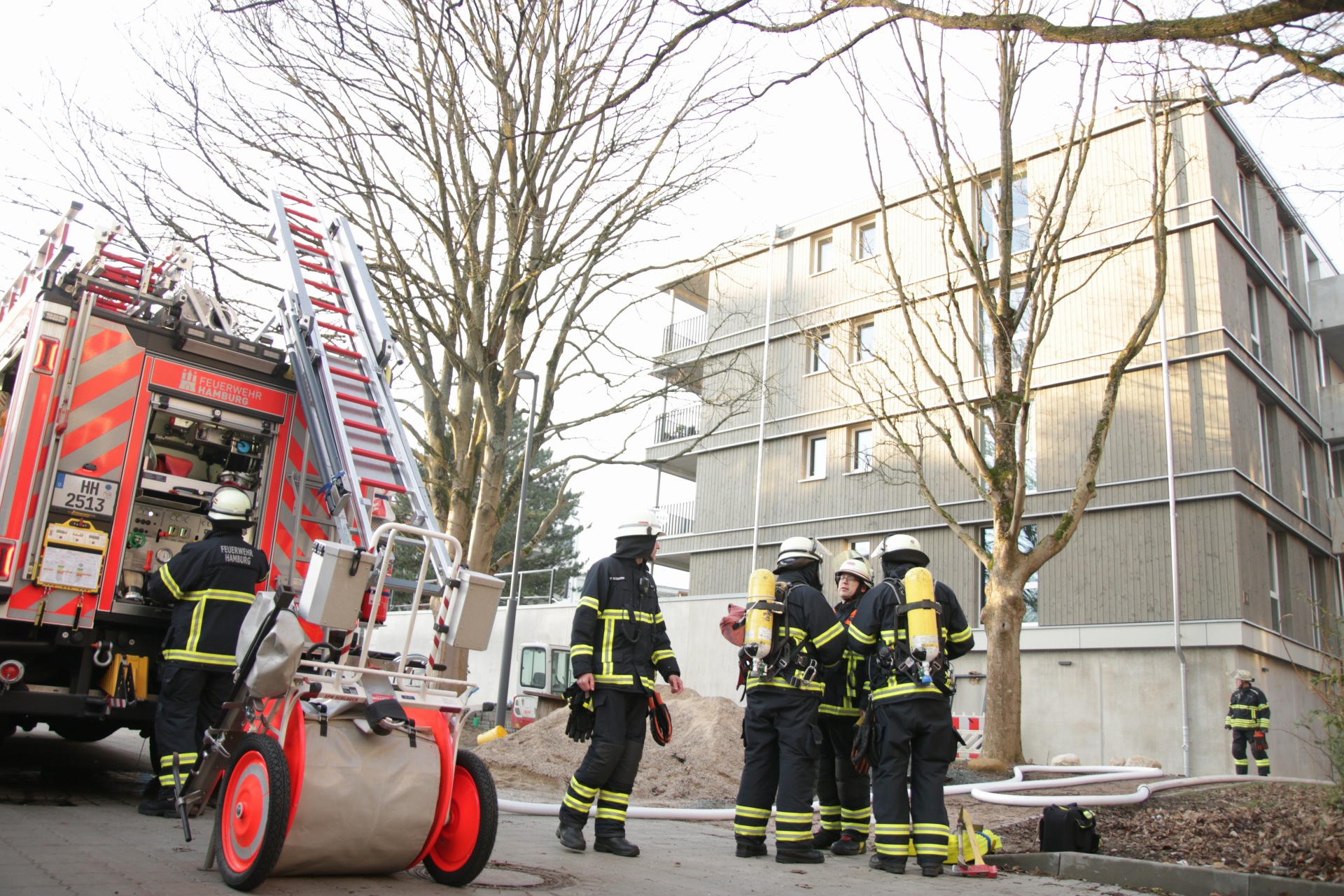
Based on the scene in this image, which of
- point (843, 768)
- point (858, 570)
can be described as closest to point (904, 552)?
point (858, 570)

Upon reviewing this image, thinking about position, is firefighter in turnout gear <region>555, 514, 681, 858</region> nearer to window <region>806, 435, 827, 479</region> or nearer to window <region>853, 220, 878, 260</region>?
window <region>806, 435, 827, 479</region>

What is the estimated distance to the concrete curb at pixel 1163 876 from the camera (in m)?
4.77

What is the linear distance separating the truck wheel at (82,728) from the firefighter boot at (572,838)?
9.37ft

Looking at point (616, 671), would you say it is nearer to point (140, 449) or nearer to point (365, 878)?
point (365, 878)

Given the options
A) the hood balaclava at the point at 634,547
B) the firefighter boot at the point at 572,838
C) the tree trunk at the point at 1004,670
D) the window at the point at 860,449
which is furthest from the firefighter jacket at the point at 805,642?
the window at the point at 860,449

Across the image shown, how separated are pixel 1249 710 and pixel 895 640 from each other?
12.3 m

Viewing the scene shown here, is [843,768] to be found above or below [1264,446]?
below

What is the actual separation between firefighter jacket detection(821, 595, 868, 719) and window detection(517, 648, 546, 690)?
681 inches

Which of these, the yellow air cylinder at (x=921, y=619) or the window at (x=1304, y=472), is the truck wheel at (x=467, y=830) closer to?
the yellow air cylinder at (x=921, y=619)

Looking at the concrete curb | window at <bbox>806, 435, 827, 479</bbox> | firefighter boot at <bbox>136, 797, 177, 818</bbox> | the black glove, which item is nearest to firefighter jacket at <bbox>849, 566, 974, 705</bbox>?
the concrete curb

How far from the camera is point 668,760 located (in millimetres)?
11641

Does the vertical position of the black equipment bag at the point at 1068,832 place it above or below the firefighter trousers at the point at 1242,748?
below

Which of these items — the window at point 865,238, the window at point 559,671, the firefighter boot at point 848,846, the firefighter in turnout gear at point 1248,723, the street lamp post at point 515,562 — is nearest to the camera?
the firefighter boot at point 848,846

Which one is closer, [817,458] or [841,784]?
[841,784]
